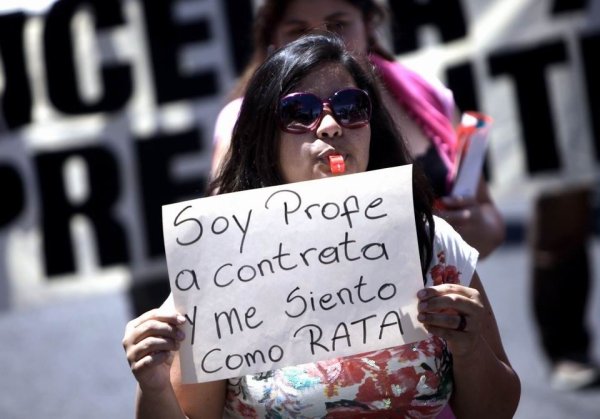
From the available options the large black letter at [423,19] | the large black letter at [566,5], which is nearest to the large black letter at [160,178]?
the large black letter at [423,19]

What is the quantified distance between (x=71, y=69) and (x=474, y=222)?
172 centimetres

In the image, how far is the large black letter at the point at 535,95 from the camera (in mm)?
3959

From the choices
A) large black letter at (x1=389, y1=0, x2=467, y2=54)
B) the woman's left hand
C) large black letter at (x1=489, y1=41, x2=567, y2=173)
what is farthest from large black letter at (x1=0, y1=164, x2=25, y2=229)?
the woman's left hand

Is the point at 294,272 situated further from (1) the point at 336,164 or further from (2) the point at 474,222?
(2) the point at 474,222

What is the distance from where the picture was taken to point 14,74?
148 inches

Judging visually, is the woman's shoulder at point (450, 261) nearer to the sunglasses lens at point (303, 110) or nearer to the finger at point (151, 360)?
the sunglasses lens at point (303, 110)

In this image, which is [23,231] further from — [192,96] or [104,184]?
[192,96]

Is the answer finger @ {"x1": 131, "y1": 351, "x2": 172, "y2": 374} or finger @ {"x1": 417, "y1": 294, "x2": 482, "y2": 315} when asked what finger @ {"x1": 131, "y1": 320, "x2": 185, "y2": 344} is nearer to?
finger @ {"x1": 131, "y1": 351, "x2": 172, "y2": 374}

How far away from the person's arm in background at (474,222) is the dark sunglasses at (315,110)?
632mm

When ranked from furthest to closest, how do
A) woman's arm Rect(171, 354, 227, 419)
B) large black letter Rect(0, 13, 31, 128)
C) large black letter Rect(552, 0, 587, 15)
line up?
large black letter Rect(552, 0, 587, 15) < large black letter Rect(0, 13, 31, 128) < woman's arm Rect(171, 354, 227, 419)

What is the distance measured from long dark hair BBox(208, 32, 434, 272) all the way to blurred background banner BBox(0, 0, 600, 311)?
65.6 inches

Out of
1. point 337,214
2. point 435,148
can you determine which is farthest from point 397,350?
point 435,148

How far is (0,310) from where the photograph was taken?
3908 mm

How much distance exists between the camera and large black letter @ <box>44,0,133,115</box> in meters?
3.76
